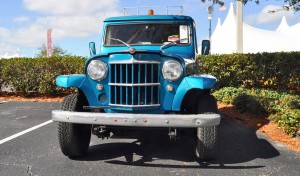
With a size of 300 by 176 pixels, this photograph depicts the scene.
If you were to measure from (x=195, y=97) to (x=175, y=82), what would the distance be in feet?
1.55

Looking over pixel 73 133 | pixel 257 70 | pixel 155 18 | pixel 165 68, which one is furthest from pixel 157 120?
pixel 257 70

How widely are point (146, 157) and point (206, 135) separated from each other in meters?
0.95

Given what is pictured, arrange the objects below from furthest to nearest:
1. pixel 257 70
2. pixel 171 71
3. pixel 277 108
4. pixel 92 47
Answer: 1. pixel 257 70
2. pixel 277 108
3. pixel 92 47
4. pixel 171 71

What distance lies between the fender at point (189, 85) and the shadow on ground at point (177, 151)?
449mm

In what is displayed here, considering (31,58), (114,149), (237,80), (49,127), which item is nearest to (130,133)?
(114,149)

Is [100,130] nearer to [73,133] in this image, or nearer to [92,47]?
[73,133]

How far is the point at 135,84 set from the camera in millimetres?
3639

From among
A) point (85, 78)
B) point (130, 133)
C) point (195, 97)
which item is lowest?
point (130, 133)

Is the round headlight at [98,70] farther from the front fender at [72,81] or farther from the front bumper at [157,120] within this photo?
the front bumper at [157,120]

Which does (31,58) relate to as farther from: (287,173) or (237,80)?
(287,173)

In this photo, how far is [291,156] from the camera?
4.34 metres

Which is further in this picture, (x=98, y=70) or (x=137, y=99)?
(x=98, y=70)

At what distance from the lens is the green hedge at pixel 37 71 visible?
10.5 m

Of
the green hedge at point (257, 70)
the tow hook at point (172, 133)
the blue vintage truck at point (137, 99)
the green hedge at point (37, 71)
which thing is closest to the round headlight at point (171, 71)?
the blue vintage truck at point (137, 99)
